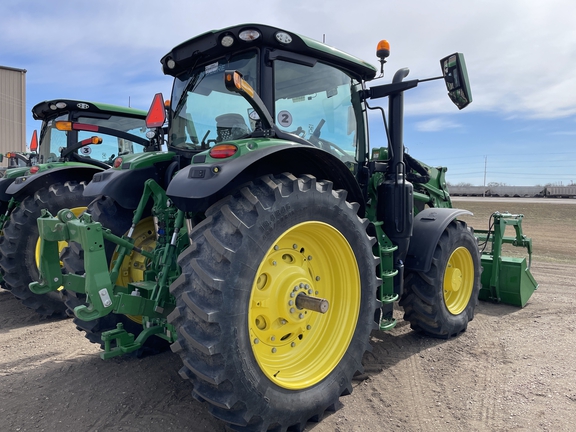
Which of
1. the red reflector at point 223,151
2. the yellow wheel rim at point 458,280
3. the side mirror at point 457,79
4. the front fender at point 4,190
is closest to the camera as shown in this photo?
the red reflector at point 223,151

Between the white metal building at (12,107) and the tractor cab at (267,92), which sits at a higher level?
the white metal building at (12,107)

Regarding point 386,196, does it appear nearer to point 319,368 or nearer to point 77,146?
point 319,368

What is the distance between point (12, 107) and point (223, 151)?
2670 centimetres

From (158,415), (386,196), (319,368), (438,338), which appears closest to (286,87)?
(386,196)

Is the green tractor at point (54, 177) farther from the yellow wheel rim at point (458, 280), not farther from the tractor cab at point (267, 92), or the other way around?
the yellow wheel rim at point (458, 280)

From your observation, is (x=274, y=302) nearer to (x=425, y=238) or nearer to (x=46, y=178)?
(x=425, y=238)

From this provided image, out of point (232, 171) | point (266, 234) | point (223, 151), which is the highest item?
point (223, 151)

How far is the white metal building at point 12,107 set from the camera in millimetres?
23922

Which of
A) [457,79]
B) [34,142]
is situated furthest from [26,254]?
[457,79]

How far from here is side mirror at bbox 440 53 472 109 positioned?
3.41 m

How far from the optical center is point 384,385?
332 cm

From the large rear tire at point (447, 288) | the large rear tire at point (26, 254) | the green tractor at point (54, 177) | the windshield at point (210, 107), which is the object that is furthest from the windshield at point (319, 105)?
the large rear tire at point (26, 254)

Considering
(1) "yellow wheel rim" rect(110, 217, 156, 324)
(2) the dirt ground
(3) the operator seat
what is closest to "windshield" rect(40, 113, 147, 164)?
(2) the dirt ground

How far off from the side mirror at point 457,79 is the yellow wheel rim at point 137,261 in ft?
8.66
